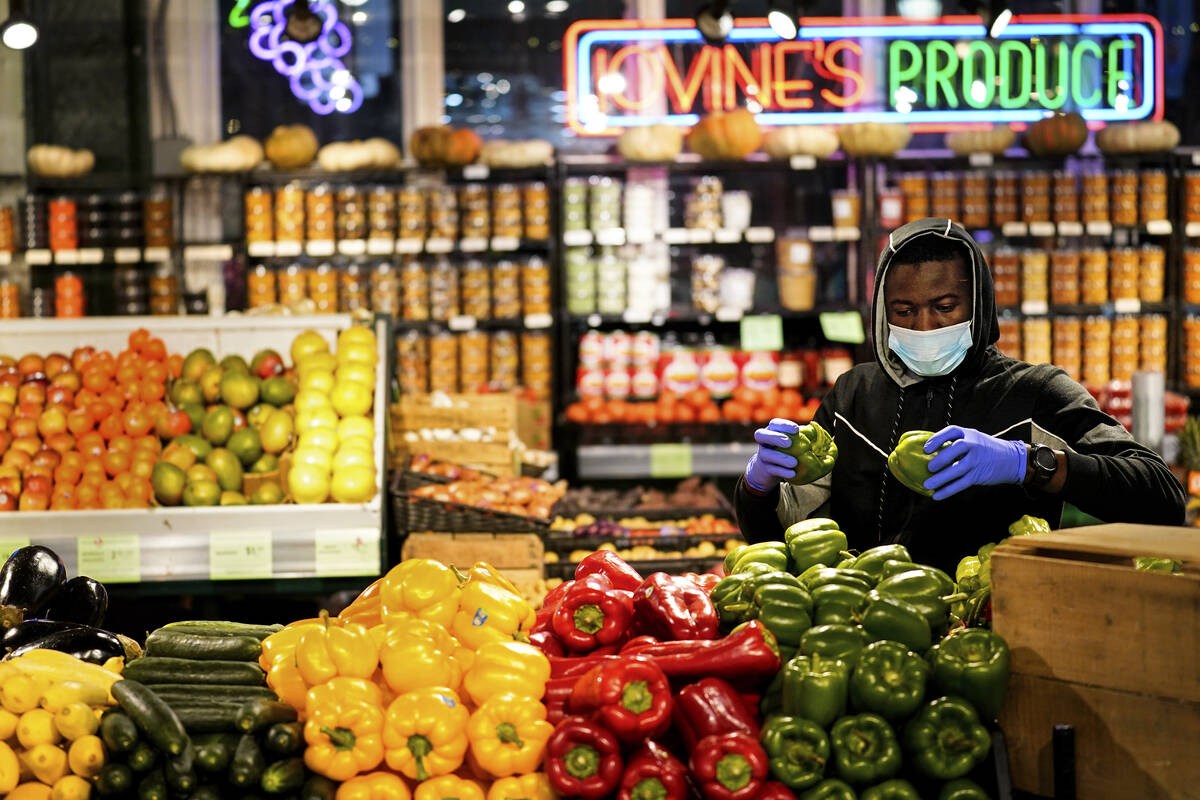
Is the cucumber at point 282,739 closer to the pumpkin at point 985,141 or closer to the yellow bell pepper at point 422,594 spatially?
the yellow bell pepper at point 422,594

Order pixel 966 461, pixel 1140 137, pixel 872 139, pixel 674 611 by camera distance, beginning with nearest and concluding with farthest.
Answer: pixel 674 611, pixel 966 461, pixel 872 139, pixel 1140 137

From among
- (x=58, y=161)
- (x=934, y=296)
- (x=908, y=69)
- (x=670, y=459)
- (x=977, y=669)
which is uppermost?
(x=908, y=69)

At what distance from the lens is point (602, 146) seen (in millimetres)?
7898

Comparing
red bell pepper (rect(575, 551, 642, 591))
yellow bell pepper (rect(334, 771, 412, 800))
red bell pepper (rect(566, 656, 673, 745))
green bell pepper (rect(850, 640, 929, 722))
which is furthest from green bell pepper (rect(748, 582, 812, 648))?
yellow bell pepper (rect(334, 771, 412, 800))

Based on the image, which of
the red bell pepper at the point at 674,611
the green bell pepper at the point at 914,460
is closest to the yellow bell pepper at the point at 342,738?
the red bell pepper at the point at 674,611

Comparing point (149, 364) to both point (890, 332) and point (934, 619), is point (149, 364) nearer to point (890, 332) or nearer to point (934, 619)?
point (890, 332)

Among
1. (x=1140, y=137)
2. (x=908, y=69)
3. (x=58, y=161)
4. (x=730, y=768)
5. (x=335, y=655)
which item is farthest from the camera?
(x=908, y=69)

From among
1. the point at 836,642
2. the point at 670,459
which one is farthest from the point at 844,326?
the point at 836,642

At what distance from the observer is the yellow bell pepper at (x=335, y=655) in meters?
1.87

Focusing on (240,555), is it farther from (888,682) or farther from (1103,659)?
(1103,659)

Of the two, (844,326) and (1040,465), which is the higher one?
(844,326)

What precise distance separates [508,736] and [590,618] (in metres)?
0.33

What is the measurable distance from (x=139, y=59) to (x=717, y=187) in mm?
Result: 4131

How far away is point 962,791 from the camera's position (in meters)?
1.71
